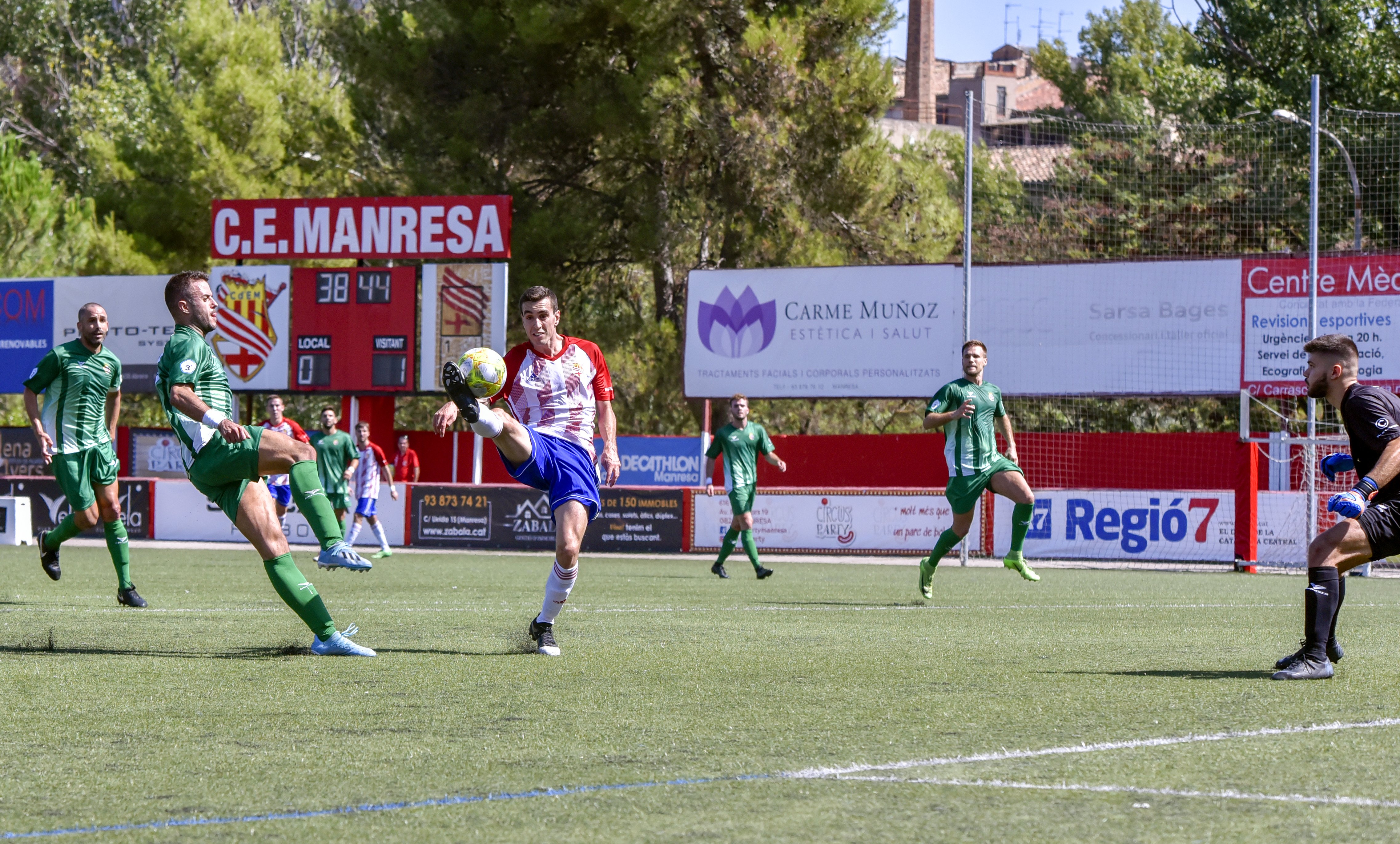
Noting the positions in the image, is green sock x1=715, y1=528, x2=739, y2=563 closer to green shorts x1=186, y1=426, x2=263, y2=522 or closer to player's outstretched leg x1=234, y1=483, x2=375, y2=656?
player's outstretched leg x1=234, y1=483, x2=375, y2=656

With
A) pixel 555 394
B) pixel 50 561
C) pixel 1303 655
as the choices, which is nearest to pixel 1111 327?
pixel 50 561

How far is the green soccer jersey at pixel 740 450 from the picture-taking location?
18.8m

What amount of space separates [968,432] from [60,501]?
749 inches

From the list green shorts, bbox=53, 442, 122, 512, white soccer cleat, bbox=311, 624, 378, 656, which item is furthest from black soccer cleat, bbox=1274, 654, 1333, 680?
green shorts, bbox=53, 442, 122, 512

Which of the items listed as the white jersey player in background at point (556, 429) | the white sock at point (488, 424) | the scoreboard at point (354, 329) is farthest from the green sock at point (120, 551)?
the scoreboard at point (354, 329)

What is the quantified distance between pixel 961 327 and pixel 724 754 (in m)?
24.0

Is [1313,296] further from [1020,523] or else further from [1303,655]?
[1303,655]

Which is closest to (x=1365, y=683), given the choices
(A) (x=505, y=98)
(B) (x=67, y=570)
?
(B) (x=67, y=570)

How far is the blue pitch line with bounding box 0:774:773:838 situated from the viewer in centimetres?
400

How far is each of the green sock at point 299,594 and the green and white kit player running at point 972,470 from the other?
621 cm

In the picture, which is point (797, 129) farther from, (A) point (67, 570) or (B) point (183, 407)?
(B) point (183, 407)

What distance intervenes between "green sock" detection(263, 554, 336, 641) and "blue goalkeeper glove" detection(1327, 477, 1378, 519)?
4.67 meters

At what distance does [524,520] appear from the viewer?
26.0m

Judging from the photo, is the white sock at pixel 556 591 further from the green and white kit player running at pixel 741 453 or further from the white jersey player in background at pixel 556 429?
the green and white kit player running at pixel 741 453
